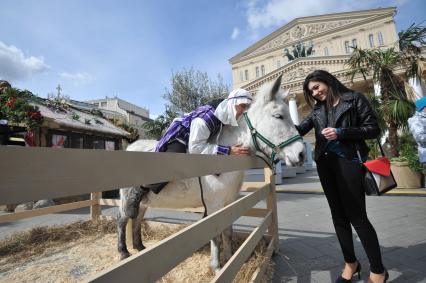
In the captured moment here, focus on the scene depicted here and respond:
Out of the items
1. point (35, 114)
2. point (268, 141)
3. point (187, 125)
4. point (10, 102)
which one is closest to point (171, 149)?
point (187, 125)

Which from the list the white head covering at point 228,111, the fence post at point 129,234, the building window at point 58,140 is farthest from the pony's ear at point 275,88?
the building window at point 58,140

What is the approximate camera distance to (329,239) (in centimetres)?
355

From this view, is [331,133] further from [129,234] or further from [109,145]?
[109,145]

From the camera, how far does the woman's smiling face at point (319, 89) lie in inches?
91.0

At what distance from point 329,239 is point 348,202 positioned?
1.72 metres

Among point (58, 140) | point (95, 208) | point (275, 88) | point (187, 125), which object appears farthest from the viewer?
point (58, 140)

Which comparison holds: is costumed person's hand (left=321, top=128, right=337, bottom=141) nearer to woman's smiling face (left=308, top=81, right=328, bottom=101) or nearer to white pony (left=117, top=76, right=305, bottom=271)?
white pony (left=117, top=76, right=305, bottom=271)

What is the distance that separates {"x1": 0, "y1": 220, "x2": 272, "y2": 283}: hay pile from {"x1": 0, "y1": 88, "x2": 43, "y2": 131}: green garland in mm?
3020

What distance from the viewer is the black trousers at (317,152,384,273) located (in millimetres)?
2078

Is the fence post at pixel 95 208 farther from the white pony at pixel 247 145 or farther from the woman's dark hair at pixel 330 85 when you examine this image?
the woman's dark hair at pixel 330 85

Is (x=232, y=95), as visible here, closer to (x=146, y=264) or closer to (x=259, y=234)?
(x=259, y=234)

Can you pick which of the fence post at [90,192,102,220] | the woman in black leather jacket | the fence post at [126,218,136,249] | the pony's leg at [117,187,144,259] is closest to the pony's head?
the woman in black leather jacket

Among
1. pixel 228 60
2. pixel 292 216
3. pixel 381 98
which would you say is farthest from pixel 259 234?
pixel 228 60

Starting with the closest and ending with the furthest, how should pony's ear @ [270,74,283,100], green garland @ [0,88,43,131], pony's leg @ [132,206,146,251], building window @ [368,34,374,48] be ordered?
pony's ear @ [270,74,283,100] < pony's leg @ [132,206,146,251] < green garland @ [0,88,43,131] < building window @ [368,34,374,48]
